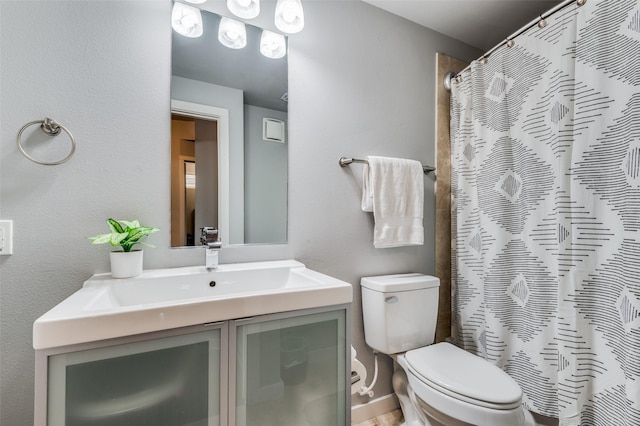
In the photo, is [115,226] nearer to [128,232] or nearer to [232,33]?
[128,232]

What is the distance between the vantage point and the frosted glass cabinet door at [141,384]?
675mm

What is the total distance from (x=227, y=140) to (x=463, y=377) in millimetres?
1446

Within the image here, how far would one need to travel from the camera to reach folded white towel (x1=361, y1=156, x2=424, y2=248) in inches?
61.6

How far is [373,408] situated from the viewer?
1.64 meters

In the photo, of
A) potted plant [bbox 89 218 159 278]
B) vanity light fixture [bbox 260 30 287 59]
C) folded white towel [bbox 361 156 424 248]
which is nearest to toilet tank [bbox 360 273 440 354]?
folded white towel [bbox 361 156 424 248]

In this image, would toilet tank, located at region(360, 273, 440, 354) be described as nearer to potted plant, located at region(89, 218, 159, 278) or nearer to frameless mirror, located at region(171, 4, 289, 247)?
frameless mirror, located at region(171, 4, 289, 247)

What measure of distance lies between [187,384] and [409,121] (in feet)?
5.68

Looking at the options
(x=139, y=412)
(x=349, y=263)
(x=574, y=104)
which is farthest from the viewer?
(x=349, y=263)

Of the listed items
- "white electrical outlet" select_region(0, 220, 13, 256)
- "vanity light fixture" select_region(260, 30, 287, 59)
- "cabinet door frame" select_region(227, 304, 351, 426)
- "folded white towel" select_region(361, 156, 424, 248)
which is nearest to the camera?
"cabinet door frame" select_region(227, 304, 351, 426)

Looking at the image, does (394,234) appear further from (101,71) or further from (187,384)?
(101,71)

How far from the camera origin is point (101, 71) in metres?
1.09

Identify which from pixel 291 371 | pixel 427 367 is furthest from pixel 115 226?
pixel 427 367

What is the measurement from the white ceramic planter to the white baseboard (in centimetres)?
133

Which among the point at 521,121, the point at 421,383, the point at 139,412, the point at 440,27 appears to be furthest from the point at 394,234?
the point at 440,27
